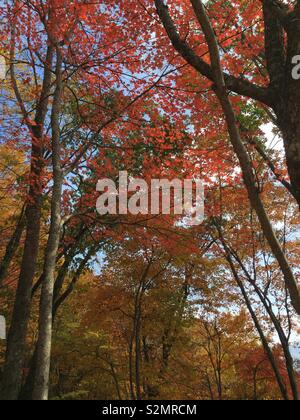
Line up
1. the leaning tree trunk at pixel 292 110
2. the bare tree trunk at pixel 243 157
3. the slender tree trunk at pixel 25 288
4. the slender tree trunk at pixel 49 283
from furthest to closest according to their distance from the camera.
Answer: the slender tree trunk at pixel 25 288, the slender tree trunk at pixel 49 283, the leaning tree trunk at pixel 292 110, the bare tree trunk at pixel 243 157

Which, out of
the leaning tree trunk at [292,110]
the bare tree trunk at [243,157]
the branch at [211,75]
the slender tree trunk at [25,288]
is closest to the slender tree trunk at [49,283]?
the slender tree trunk at [25,288]

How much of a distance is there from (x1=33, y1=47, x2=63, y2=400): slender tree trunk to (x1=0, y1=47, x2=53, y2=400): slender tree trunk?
130 cm

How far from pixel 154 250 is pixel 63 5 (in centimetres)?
917

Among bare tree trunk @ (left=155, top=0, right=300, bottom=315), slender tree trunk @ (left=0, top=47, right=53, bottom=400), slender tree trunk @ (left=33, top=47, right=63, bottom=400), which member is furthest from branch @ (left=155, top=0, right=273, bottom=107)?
slender tree trunk @ (left=0, top=47, right=53, bottom=400)

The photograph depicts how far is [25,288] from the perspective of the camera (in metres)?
7.39

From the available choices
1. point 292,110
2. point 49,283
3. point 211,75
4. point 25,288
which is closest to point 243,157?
point 292,110

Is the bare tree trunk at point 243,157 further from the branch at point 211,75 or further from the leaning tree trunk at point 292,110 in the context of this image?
the leaning tree trunk at point 292,110

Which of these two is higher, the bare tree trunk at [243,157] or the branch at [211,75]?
the branch at [211,75]

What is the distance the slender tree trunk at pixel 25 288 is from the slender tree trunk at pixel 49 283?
1.30 metres

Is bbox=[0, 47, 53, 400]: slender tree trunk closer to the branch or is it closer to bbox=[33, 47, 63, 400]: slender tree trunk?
bbox=[33, 47, 63, 400]: slender tree trunk

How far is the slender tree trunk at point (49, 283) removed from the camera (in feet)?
16.6

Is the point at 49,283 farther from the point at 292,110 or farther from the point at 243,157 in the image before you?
the point at 292,110

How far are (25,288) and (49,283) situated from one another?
205cm
